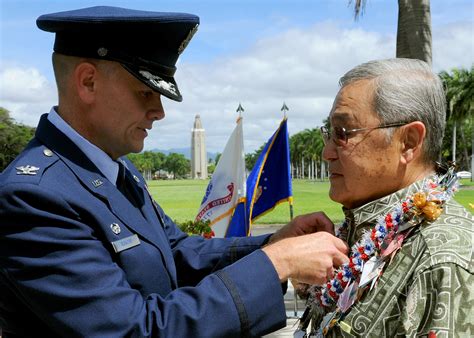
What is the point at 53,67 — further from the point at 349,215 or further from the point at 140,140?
the point at 349,215

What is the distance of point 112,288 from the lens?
7.05ft

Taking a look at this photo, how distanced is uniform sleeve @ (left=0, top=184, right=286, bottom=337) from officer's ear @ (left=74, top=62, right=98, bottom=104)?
0.52 meters

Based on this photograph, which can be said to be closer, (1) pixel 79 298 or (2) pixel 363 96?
(1) pixel 79 298

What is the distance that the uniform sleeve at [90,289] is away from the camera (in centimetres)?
210

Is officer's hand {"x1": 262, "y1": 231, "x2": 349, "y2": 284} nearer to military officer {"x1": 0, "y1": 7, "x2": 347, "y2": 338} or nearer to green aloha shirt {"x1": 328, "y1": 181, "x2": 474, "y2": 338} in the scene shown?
military officer {"x1": 0, "y1": 7, "x2": 347, "y2": 338}

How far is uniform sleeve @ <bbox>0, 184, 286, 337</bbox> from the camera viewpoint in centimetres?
210

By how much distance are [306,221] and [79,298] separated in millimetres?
1334

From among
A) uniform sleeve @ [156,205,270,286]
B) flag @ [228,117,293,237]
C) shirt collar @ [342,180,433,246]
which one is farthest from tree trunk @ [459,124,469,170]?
shirt collar @ [342,180,433,246]

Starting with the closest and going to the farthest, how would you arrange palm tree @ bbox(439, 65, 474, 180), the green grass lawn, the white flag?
the white flag → the green grass lawn → palm tree @ bbox(439, 65, 474, 180)

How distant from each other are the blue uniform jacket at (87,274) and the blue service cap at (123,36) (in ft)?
1.37

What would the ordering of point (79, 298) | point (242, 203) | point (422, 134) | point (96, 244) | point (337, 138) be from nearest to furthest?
point (79, 298), point (96, 244), point (422, 134), point (337, 138), point (242, 203)

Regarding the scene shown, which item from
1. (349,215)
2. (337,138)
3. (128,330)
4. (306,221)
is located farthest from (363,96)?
(128,330)

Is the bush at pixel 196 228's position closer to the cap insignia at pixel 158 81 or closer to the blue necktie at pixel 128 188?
the blue necktie at pixel 128 188

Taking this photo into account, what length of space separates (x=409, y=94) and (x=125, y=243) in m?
1.36
